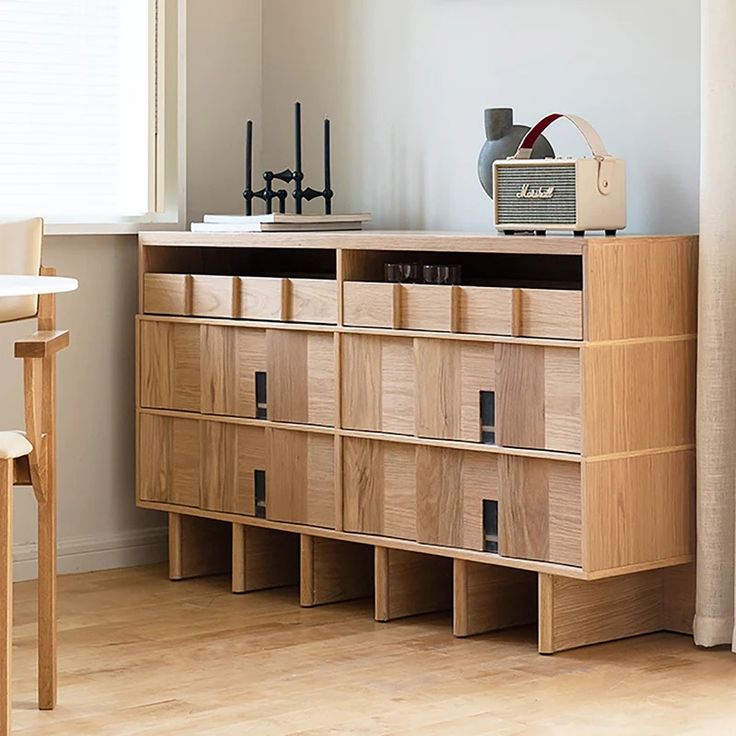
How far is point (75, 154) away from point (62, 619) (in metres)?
1.22

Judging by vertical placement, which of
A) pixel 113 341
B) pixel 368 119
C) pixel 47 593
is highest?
pixel 368 119

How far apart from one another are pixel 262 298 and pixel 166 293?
36 cm

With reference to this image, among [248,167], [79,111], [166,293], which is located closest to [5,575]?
[166,293]

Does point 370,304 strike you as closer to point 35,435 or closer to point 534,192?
point 534,192

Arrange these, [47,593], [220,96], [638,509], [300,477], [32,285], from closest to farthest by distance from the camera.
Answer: [32,285]
[47,593]
[638,509]
[300,477]
[220,96]

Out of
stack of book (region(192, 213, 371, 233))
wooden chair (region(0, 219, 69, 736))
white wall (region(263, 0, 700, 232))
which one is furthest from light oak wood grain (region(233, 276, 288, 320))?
wooden chair (region(0, 219, 69, 736))

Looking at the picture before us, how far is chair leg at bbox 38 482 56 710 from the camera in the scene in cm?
269

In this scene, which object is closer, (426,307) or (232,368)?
(426,307)

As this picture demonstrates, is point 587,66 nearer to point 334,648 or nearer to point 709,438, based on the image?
point 709,438

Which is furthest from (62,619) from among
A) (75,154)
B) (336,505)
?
(75,154)

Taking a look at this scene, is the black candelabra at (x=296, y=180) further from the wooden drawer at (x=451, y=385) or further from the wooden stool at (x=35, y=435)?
the wooden stool at (x=35, y=435)

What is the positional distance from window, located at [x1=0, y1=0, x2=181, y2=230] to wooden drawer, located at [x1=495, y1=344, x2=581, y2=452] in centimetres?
135

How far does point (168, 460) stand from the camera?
12.5 feet

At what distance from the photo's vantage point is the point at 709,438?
10.0 feet
